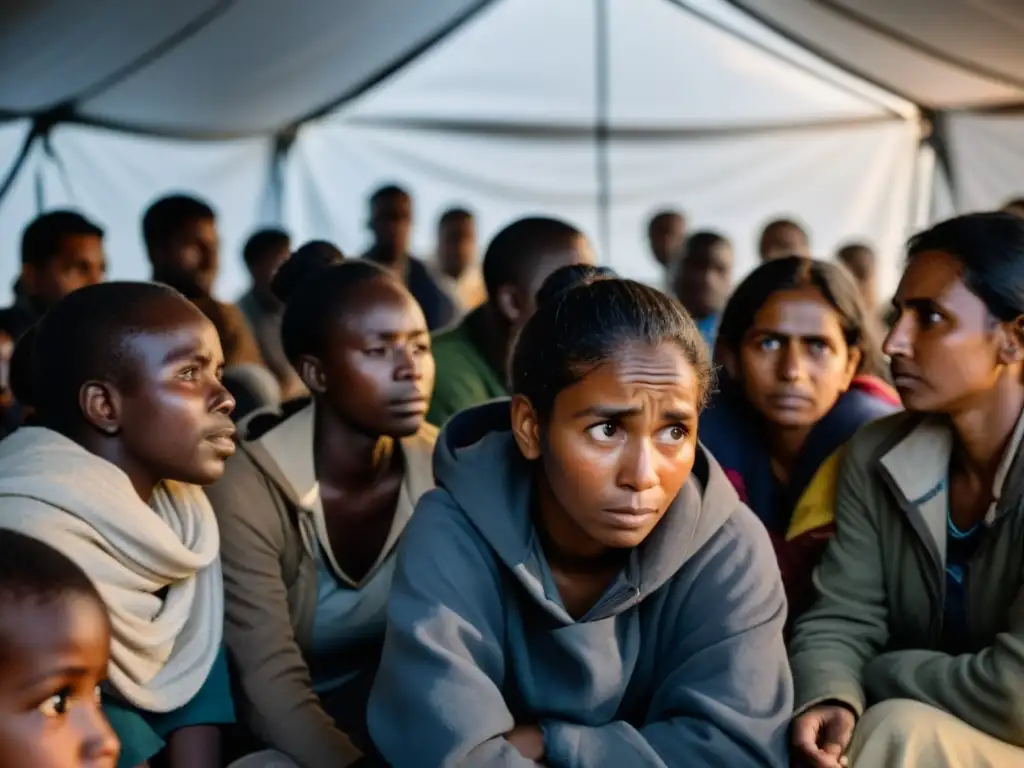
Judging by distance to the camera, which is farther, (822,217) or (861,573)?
(822,217)

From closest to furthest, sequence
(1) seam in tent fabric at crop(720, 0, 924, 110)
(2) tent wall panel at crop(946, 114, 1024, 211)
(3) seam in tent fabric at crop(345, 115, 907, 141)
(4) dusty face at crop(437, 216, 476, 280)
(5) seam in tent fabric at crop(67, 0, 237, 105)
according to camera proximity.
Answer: (5) seam in tent fabric at crop(67, 0, 237, 105)
(1) seam in tent fabric at crop(720, 0, 924, 110)
(2) tent wall panel at crop(946, 114, 1024, 211)
(4) dusty face at crop(437, 216, 476, 280)
(3) seam in tent fabric at crop(345, 115, 907, 141)

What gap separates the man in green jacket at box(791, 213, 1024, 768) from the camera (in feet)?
5.48

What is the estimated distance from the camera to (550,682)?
5.23 ft

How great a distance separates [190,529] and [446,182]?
5251 mm

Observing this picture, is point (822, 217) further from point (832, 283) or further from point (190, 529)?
point (190, 529)

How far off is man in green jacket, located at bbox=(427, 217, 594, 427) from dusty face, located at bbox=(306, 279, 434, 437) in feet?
2.00

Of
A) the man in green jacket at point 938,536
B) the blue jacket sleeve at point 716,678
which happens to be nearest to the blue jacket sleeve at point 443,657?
the blue jacket sleeve at point 716,678

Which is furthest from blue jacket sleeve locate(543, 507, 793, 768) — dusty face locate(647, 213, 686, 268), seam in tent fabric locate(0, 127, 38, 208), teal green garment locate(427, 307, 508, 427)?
dusty face locate(647, 213, 686, 268)

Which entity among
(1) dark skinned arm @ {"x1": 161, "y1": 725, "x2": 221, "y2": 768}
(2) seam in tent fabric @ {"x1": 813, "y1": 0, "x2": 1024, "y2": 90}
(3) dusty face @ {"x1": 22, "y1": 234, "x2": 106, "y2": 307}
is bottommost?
(1) dark skinned arm @ {"x1": 161, "y1": 725, "x2": 221, "y2": 768}

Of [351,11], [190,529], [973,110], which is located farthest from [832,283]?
[973,110]

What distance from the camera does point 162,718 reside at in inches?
66.9

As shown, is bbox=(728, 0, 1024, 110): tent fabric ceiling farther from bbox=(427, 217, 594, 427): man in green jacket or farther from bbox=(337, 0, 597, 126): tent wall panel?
bbox=(427, 217, 594, 427): man in green jacket

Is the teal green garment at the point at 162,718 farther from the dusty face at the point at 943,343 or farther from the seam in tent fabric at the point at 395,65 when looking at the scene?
the seam in tent fabric at the point at 395,65

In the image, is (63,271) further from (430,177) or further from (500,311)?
(430,177)
